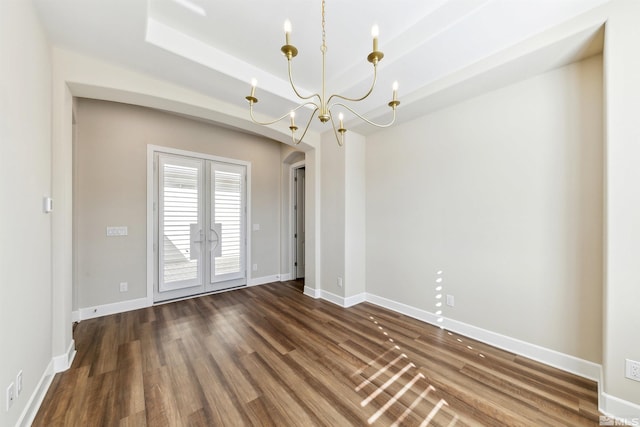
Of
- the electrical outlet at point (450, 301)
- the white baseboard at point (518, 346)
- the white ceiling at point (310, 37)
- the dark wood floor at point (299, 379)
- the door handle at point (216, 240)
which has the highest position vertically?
the white ceiling at point (310, 37)

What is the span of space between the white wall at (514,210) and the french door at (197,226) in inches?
114

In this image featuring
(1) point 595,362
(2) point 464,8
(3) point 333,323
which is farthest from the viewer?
(3) point 333,323

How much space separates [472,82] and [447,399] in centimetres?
276

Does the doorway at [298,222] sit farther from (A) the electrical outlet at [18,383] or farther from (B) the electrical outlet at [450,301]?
(A) the electrical outlet at [18,383]

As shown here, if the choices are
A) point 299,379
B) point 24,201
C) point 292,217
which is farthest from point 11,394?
point 292,217

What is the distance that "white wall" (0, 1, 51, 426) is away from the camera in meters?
1.26

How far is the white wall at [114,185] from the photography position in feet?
10.3

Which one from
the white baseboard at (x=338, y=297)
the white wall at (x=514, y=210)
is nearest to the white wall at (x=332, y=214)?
the white baseboard at (x=338, y=297)

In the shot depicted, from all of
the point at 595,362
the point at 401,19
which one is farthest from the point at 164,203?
the point at 595,362

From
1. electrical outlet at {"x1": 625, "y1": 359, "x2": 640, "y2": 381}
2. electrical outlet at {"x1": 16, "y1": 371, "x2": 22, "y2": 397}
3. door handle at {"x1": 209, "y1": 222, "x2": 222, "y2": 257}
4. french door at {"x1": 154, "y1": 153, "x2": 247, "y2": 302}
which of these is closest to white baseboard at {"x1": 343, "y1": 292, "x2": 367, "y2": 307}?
french door at {"x1": 154, "y1": 153, "x2": 247, "y2": 302}

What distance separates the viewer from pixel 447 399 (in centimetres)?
175

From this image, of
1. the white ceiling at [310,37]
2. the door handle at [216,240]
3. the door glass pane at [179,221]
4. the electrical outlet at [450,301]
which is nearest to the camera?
the white ceiling at [310,37]

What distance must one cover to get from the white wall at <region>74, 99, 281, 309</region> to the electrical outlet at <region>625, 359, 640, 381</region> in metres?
4.99

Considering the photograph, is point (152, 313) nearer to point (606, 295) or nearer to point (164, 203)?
point (164, 203)
